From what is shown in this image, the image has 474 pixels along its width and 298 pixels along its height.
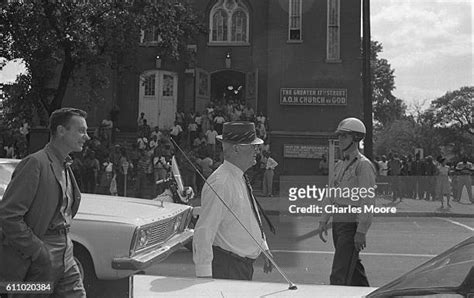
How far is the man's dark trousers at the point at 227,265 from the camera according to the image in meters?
3.42

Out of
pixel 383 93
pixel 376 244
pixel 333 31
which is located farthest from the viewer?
pixel 383 93

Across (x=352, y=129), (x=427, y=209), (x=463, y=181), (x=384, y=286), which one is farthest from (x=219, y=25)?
(x=384, y=286)

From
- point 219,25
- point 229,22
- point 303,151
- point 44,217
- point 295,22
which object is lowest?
point 44,217

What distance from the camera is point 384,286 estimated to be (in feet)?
7.01

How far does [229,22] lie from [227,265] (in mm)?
22645

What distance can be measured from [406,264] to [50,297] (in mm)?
6296

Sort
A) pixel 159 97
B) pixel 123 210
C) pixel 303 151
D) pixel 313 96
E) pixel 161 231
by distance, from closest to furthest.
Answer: pixel 123 210 → pixel 161 231 → pixel 303 151 → pixel 313 96 → pixel 159 97

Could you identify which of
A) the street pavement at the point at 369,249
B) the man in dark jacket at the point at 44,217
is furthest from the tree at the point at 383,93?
the man in dark jacket at the point at 44,217

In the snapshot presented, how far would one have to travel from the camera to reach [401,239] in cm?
1061

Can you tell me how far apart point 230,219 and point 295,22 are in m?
21.4

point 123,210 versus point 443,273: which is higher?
point 443,273

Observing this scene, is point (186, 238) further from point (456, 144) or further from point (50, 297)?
point (456, 144)

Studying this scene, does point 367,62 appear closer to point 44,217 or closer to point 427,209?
point 427,209

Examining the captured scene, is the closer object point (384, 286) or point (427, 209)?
point (384, 286)
